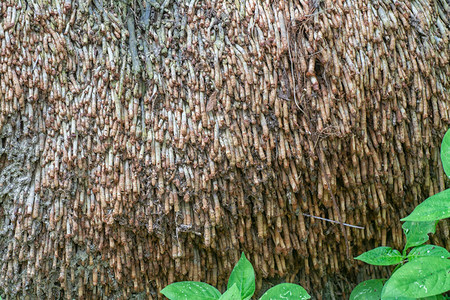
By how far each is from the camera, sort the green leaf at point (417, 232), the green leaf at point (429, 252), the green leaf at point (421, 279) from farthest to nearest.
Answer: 1. the green leaf at point (417, 232)
2. the green leaf at point (429, 252)
3. the green leaf at point (421, 279)

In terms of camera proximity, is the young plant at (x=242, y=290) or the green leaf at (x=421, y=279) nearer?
the green leaf at (x=421, y=279)

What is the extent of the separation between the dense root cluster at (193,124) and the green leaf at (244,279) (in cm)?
22

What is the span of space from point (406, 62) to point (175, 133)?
853mm

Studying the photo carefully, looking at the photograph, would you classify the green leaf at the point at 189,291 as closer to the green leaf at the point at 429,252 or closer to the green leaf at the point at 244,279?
the green leaf at the point at 244,279

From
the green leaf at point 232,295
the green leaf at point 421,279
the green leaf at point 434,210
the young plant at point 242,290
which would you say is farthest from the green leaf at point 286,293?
the green leaf at point 434,210

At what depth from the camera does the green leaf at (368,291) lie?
64.0 inches

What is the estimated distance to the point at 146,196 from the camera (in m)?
1.60

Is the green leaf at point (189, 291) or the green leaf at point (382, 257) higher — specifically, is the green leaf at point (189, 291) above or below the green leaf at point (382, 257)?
below

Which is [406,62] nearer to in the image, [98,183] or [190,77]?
[190,77]

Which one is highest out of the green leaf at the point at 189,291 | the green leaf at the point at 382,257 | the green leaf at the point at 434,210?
the green leaf at the point at 434,210

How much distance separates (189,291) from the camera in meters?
1.43

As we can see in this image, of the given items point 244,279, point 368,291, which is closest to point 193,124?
point 244,279

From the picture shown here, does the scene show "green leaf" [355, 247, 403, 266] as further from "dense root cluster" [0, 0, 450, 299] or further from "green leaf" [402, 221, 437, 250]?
"dense root cluster" [0, 0, 450, 299]

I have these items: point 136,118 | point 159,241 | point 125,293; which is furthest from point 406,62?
point 125,293
